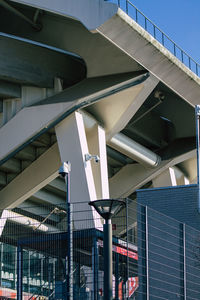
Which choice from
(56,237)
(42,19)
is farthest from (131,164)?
(56,237)

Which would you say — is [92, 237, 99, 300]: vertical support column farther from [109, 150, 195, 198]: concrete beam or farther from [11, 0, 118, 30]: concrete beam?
[109, 150, 195, 198]: concrete beam

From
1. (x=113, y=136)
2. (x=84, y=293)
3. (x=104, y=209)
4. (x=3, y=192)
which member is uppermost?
(x=113, y=136)

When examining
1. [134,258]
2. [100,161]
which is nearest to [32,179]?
[100,161]

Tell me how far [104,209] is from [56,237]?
6.81 metres

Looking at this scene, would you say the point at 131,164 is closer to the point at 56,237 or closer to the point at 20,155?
the point at 20,155

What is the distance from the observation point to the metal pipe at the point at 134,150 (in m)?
36.3

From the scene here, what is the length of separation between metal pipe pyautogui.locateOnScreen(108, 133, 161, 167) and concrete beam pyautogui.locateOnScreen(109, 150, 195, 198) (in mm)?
580

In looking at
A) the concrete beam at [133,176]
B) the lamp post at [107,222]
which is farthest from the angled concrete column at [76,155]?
the lamp post at [107,222]

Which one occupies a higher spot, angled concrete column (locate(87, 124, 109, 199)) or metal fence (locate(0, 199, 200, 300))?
angled concrete column (locate(87, 124, 109, 199))

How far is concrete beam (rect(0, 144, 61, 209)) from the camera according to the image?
34.8 m

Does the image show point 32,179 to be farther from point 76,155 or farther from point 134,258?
point 134,258

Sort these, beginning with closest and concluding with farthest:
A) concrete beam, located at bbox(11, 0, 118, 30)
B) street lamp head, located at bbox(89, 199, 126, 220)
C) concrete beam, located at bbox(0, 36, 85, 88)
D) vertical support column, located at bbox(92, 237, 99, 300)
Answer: street lamp head, located at bbox(89, 199, 126, 220) → vertical support column, located at bbox(92, 237, 99, 300) → concrete beam, located at bbox(11, 0, 118, 30) → concrete beam, located at bbox(0, 36, 85, 88)

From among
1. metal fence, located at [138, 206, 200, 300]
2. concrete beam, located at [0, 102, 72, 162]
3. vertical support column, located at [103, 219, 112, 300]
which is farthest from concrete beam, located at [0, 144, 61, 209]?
vertical support column, located at [103, 219, 112, 300]

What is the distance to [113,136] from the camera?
115 ft
